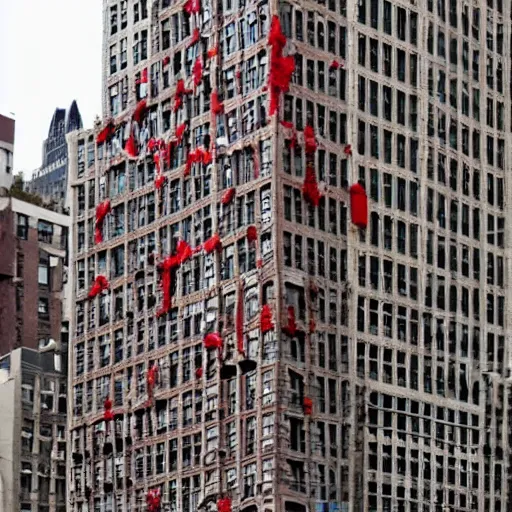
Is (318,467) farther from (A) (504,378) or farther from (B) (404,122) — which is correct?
(B) (404,122)

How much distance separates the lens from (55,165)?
4600 cm

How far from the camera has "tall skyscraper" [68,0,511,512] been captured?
128 feet

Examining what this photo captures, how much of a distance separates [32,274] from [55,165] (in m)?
2.86

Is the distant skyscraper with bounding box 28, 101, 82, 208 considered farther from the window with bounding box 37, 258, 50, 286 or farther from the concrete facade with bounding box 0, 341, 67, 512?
the concrete facade with bounding box 0, 341, 67, 512

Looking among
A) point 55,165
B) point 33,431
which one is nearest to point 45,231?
point 55,165

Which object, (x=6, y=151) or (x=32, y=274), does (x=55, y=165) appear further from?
(x=32, y=274)

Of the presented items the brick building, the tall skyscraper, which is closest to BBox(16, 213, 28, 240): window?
the brick building

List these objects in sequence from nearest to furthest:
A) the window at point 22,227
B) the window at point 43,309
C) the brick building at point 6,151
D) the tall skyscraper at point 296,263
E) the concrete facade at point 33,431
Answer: the tall skyscraper at point 296,263 → the concrete facade at point 33,431 → the window at point 43,309 → the brick building at point 6,151 → the window at point 22,227

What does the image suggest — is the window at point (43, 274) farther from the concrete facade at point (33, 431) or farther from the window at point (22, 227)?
the concrete facade at point (33, 431)

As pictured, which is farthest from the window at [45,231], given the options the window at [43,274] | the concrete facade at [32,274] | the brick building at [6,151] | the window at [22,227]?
the brick building at [6,151]

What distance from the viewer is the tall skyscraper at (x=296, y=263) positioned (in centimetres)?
3912

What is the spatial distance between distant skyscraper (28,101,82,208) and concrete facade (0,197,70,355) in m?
0.47

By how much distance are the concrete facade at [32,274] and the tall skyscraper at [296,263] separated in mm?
1009

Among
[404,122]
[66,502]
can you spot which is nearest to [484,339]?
[404,122]
